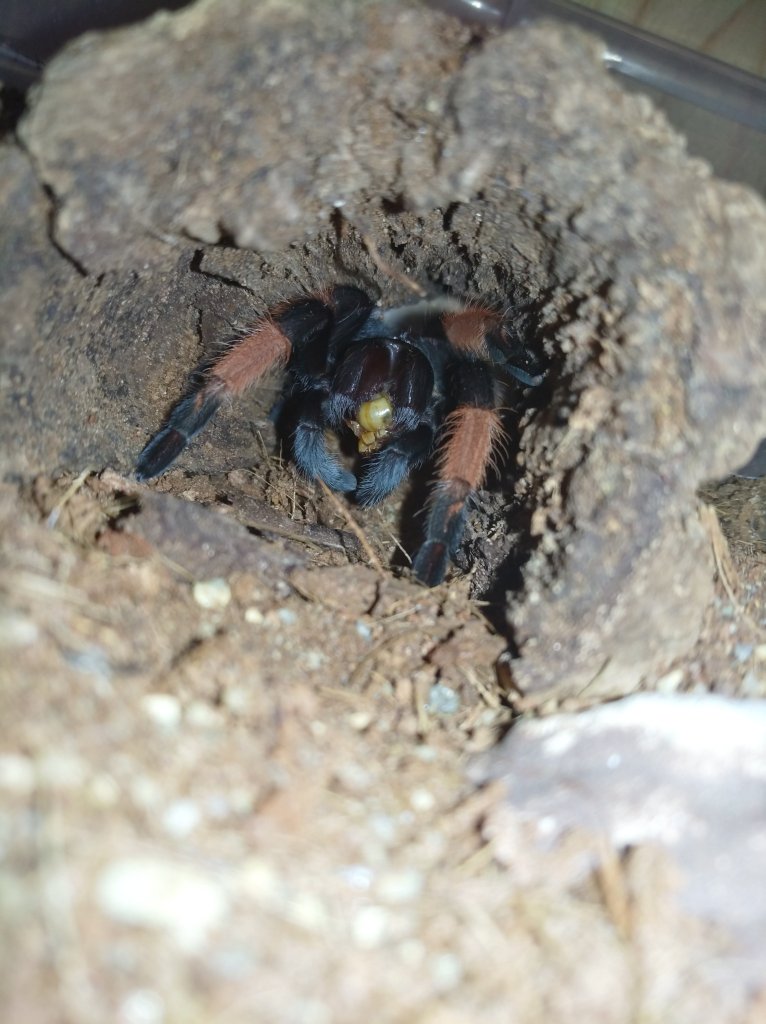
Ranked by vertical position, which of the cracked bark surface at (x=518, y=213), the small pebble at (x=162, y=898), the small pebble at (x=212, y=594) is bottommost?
the small pebble at (x=212, y=594)

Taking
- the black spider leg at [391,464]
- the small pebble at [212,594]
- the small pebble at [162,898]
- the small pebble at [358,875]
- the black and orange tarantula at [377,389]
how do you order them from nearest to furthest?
the small pebble at [162,898]
the small pebble at [358,875]
the small pebble at [212,594]
the black and orange tarantula at [377,389]
the black spider leg at [391,464]

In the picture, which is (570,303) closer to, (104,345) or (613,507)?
(613,507)

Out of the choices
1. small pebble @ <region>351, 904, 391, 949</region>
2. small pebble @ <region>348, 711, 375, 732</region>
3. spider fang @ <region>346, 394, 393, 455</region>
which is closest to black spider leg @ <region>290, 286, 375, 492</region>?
spider fang @ <region>346, 394, 393, 455</region>

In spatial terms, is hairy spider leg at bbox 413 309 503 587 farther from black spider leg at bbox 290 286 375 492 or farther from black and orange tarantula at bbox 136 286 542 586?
black spider leg at bbox 290 286 375 492

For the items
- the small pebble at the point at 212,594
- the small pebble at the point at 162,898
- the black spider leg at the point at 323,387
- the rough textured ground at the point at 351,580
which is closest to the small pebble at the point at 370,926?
the rough textured ground at the point at 351,580

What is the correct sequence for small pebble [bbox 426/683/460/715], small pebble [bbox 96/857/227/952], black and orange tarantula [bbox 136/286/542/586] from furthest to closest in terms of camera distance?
1. black and orange tarantula [bbox 136/286/542/586]
2. small pebble [bbox 426/683/460/715]
3. small pebble [bbox 96/857/227/952]

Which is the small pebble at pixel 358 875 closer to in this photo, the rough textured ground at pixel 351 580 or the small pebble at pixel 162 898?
the rough textured ground at pixel 351 580
